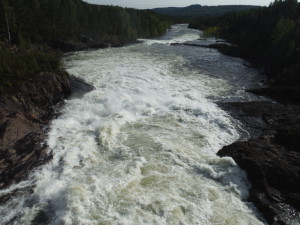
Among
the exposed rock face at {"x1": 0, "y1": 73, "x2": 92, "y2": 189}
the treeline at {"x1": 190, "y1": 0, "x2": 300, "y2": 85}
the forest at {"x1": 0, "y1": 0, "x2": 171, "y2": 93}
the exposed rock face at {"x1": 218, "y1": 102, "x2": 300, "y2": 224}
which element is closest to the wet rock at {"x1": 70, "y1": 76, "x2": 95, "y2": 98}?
the exposed rock face at {"x1": 0, "y1": 73, "x2": 92, "y2": 189}

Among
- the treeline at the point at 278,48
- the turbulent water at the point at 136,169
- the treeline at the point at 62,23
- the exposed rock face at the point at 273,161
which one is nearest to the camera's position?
the turbulent water at the point at 136,169

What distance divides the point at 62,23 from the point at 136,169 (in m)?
54.0

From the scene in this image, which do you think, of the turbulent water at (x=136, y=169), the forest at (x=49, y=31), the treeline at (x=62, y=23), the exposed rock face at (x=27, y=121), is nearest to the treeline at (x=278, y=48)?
the turbulent water at (x=136, y=169)

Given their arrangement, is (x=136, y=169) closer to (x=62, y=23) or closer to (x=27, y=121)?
(x=27, y=121)

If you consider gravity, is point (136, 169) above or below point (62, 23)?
above

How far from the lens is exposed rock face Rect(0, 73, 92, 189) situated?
1112cm

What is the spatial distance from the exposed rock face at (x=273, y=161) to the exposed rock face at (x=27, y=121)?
30.4 feet

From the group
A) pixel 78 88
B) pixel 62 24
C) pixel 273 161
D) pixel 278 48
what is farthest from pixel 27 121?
pixel 62 24

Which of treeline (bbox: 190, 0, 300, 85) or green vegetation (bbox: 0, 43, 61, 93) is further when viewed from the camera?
treeline (bbox: 190, 0, 300, 85)

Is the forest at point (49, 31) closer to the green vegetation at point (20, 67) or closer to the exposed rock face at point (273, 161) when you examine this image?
the green vegetation at point (20, 67)

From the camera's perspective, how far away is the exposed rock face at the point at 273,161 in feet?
31.9

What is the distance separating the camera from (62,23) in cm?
5672

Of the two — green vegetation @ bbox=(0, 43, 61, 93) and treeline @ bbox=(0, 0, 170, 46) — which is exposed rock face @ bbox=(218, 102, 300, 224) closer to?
green vegetation @ bbox=(0, 43, 61, 93)

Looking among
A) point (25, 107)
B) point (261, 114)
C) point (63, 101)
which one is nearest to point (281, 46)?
point (261, 114)
